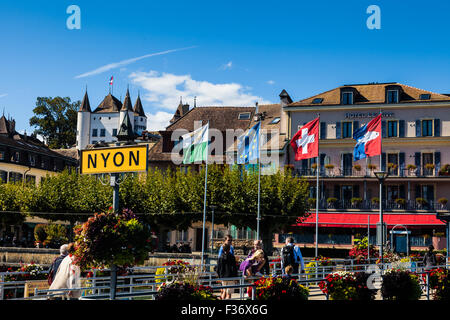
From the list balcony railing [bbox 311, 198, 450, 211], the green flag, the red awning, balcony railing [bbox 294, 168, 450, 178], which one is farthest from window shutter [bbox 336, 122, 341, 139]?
the green flag

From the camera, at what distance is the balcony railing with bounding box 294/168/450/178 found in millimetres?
52888

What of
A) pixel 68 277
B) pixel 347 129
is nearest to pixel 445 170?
pixel 347 129

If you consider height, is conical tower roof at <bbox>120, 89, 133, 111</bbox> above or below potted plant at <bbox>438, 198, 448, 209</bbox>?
above

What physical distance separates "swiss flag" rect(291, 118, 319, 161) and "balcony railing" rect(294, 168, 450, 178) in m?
19.9

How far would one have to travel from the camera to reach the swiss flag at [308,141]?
108 ft

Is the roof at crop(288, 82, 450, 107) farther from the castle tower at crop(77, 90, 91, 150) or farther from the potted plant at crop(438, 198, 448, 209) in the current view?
the castle tower at crop(77, 90, 91, 150)

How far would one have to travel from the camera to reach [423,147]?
5372cm

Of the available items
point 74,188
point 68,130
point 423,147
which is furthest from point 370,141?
point 68,130

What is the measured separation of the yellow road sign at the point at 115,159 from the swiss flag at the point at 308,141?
22592 millimetres

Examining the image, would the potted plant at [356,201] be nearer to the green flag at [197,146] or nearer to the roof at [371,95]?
the roof at [371,95]

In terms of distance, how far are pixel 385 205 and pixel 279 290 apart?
4336 centimetres

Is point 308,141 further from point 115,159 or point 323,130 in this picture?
point 323,130

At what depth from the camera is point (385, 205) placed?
53.4m
